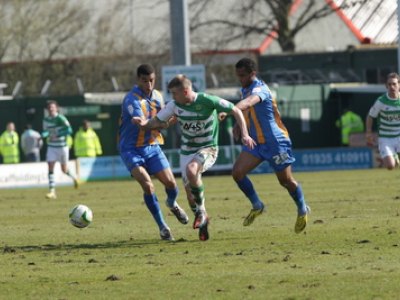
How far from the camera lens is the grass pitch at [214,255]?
11.0 m

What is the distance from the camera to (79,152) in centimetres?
4106

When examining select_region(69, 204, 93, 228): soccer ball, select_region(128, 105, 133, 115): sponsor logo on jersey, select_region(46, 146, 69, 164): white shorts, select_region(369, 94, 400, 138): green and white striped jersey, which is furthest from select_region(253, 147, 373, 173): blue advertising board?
select_region(128, 105, 133, 115): sponsor logo on jersey

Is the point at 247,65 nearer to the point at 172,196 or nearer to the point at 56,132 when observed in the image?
the point at 172,196

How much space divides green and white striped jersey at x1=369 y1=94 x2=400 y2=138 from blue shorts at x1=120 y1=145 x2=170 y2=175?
7.18 m

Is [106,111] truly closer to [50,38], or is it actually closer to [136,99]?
[50,38]

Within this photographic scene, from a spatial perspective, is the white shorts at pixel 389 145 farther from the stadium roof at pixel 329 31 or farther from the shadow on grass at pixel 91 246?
the stadium roof at pixel 329 31

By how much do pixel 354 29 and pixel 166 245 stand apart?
1994 inches

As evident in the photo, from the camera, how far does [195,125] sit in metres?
15.2

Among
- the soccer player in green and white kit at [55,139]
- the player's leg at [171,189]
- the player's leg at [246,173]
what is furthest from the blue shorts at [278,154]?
the soccer player in green and white kit at [55,139]

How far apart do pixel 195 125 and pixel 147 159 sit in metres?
1.19

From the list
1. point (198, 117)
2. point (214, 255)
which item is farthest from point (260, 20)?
point (214, 255)

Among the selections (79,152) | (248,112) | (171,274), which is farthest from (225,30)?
(171,274)

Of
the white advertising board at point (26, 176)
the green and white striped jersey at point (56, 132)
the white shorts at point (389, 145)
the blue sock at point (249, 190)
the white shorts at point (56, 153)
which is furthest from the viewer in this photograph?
the white advertising board at point (26, 176)

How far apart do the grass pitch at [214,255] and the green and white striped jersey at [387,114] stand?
4.03 ft
